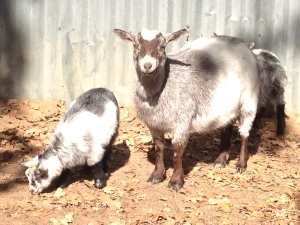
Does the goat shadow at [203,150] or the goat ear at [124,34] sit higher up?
the goat ear at [124,34]

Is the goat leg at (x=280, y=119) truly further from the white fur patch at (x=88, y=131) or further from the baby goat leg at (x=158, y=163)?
the white fur patch at (x=88, y=131)

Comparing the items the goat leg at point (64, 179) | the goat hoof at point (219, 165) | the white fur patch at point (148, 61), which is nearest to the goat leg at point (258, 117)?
the goat hoof at point (219, 165)

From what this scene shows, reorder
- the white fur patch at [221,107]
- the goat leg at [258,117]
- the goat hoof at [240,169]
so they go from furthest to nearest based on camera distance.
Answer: the goat leg at [258,117] → the goat hoof at [240,169] → the white fur patch at [221,107]

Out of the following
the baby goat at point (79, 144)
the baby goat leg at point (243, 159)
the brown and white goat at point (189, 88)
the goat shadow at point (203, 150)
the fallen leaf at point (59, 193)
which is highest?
the brown and white goat at point (189, 88)

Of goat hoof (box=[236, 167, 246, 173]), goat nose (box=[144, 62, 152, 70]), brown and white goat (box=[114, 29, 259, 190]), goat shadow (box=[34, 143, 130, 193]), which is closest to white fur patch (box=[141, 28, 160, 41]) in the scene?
brown and white goat (box=[114, 29, 259, 190])

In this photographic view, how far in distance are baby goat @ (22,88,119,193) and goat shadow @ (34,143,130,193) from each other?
189mm

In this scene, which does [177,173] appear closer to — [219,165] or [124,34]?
[219,165]

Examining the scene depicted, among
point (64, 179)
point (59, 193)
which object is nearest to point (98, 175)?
point (64, 179)

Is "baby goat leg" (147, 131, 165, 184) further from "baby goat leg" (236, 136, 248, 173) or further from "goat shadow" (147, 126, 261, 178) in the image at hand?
"baby goat leg" (236, 136, 248, 173)

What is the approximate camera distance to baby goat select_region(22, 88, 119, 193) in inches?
259

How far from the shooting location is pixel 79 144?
22.0 ft

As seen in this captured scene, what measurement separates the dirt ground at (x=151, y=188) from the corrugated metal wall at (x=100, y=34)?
0.83m

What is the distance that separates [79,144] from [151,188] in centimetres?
101

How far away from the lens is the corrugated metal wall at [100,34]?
9.35 m
